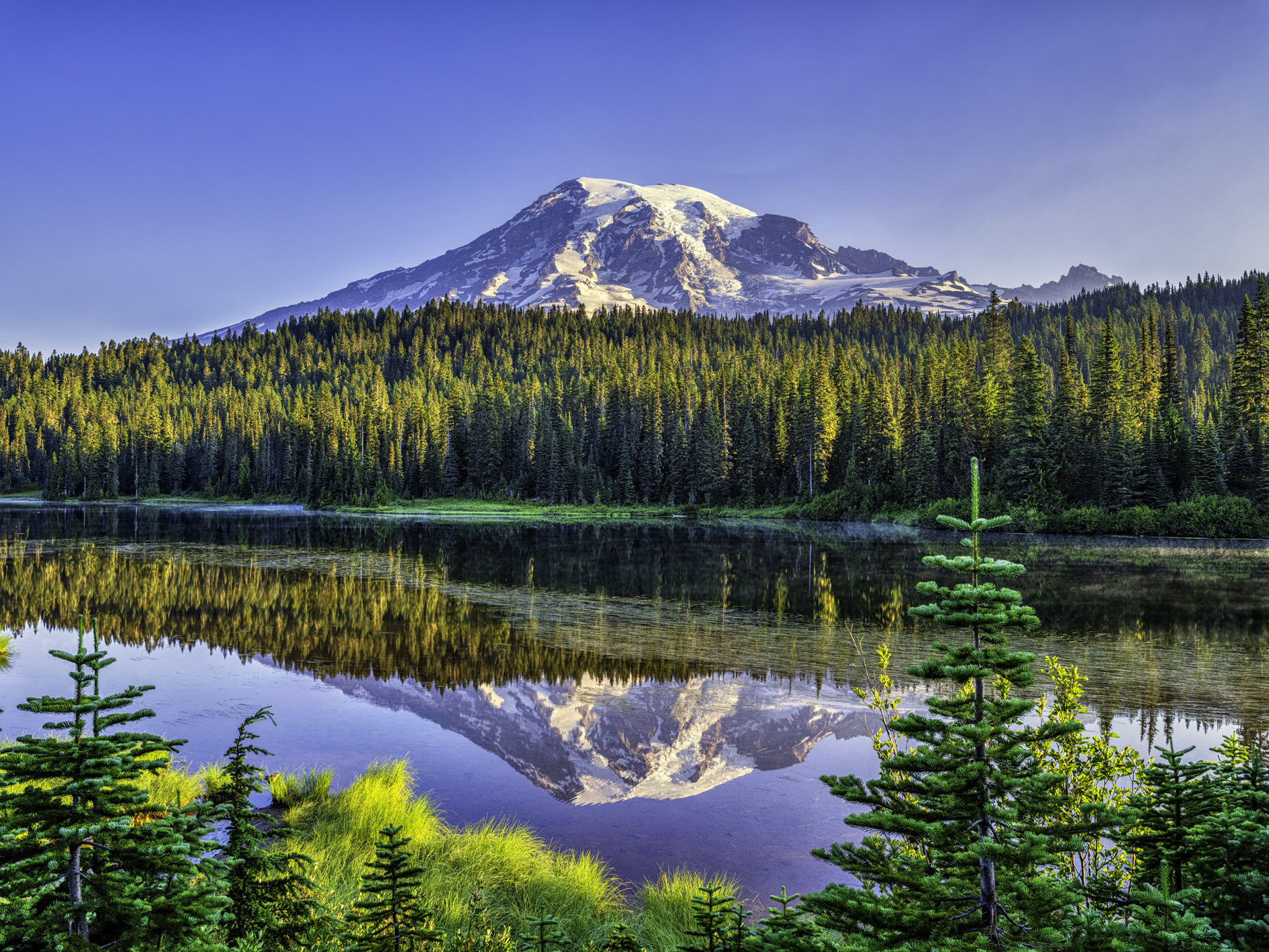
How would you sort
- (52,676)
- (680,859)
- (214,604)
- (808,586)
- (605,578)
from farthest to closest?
(605,578) < (808,586) < (214,604) < (52,676) < (680,859)

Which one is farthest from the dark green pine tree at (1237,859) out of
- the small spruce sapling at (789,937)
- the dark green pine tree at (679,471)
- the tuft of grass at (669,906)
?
the dark green pine tree at (679,471)

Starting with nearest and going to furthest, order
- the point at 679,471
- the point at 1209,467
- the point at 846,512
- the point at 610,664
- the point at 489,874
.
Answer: the point at 489,874, the point at 610,664, the point at 1209,467, the point at 846,512, the point at 679,471

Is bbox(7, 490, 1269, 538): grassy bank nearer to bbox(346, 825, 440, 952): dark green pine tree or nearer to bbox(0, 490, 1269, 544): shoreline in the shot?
bbox(0, 490, 1269, 544): shoreline

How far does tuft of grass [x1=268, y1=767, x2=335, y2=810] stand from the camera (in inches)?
455

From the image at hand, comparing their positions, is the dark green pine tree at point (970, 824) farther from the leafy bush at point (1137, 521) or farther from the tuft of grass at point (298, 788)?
the leafy bush at point (1137, 521)

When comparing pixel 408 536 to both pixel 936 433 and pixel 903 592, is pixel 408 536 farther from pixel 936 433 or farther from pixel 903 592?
pixel 936 433

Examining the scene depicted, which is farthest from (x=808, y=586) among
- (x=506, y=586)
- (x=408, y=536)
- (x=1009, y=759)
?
(x=408, y=536)

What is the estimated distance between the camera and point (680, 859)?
1027 centimetres

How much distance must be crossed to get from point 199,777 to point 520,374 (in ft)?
595

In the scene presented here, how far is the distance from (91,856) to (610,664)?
16.6m

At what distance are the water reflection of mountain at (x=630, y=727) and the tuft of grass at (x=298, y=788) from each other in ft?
10.6

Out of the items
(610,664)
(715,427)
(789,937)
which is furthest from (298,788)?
(715,427)

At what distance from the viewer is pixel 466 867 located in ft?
30.9

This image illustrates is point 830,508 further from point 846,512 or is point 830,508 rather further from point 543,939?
point 543,939
